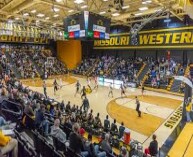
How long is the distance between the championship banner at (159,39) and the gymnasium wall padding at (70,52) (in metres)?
7.42

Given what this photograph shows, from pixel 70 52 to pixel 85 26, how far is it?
25.5 metres

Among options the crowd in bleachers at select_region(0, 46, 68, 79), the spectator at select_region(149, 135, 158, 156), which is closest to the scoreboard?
the spectator at select_region(149, 135, 158, 156)

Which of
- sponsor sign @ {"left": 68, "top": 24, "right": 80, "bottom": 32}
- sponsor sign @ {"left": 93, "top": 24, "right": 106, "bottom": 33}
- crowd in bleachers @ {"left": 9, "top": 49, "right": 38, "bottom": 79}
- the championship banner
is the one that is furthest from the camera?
crowd in bleachers @ {"left": 9, "top": 49, "right": 38, "bottom": 79}

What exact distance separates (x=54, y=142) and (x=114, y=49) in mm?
26148

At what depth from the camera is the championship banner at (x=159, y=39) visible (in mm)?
22469

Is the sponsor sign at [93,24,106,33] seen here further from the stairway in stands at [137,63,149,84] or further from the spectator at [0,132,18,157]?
the stairway in stands at [137,63,149,84]

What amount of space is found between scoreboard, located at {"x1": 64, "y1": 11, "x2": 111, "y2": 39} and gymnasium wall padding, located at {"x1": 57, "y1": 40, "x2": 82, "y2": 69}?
2390 centimetres

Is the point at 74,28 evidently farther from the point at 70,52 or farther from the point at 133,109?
the point at 70,52

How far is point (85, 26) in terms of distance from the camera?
10266 millimetres

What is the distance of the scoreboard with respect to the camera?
10.3 m

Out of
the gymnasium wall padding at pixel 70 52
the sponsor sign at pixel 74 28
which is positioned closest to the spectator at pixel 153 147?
the sponsor sign at pixel 74 28

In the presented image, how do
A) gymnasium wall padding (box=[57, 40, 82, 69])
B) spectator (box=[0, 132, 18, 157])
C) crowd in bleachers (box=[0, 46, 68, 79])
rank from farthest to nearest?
1. gymnasium wall padding (box=[57, 40, 82, 69])
2. crowd in bleachers (box=[0, 46, 68, 79])
3. spectator (box=[0, 132, 18, 157])

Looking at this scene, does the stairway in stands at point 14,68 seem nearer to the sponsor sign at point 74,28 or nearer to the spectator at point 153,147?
the sponsor sign at point 74,28

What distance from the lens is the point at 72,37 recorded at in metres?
11.0
